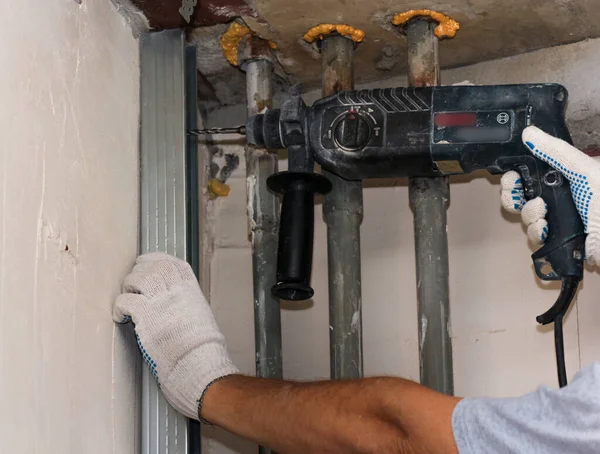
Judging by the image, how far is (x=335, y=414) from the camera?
3.66 feet

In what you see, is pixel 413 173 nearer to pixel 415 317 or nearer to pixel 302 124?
pixel 302 124

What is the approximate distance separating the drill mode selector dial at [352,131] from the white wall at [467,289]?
356mm

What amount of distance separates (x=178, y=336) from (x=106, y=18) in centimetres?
55

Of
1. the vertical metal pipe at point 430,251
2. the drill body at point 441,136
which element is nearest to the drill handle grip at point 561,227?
the drill body at point 441,136

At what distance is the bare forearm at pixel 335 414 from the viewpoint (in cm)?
A: 101

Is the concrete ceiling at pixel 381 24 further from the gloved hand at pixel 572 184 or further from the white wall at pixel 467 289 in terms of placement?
the gloved hand at pixel 572 184

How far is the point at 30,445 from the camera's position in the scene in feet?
3.26

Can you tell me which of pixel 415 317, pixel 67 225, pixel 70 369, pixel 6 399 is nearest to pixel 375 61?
pixel 415 317

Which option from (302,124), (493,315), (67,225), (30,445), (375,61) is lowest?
(30,445)

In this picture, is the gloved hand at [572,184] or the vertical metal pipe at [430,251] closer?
the gloved hand at [572,184]

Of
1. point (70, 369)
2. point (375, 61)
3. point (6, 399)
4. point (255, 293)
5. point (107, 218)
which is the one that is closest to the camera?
point (6, 399)

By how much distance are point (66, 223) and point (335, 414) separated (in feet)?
1.57

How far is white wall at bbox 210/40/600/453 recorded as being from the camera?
1.53 meters

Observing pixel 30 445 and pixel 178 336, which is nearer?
pixel 30 445
